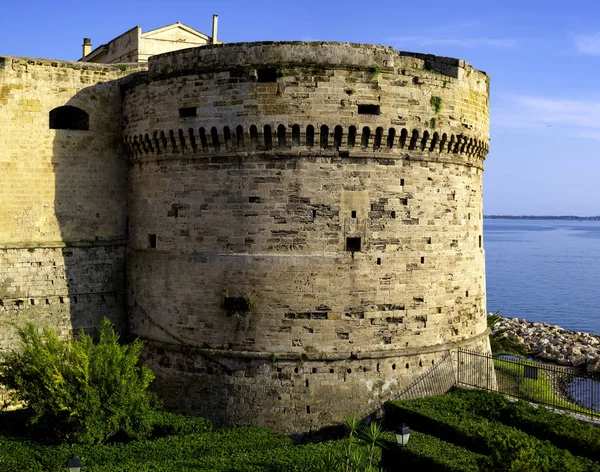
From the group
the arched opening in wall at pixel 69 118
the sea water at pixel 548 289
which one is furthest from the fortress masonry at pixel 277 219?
the sea water at pixel 548 289

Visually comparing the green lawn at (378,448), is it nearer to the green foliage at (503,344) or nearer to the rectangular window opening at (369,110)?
the rectangular window opening at (369,110)

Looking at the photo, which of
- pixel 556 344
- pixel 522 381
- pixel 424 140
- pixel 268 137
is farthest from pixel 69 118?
pixel 556 344

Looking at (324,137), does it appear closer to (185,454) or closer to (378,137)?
(378,137)

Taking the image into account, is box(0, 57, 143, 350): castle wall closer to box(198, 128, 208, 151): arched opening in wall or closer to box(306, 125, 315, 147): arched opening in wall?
box(198, 128, 208, 151): arched opening in wall

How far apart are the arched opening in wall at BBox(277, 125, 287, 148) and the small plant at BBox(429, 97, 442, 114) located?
12.3ft

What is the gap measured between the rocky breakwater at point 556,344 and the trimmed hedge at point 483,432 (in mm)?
17344

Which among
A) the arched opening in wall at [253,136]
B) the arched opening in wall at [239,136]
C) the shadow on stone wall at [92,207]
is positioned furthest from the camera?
the shadow on stone wall at [92,207]

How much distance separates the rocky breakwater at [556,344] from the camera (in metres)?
30.6

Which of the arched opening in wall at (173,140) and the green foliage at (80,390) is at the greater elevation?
the arched opening in wall at (173,140)

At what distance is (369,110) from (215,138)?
3.72 metres

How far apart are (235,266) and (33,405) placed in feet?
17.3

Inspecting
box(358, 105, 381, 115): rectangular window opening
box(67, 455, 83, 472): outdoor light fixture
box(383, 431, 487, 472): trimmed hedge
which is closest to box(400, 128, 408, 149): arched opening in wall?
box(358, 105, 381, 115): rectangular window opening

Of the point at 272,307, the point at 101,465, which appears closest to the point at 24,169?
the point at 272,307

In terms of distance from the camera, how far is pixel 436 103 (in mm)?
16094
